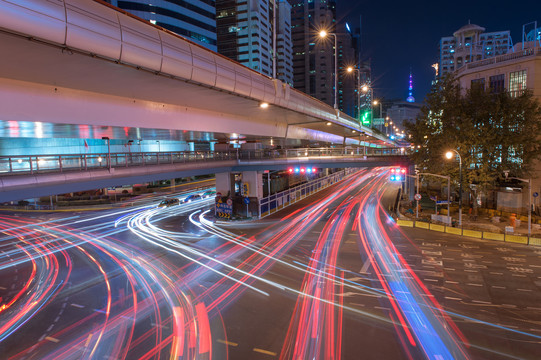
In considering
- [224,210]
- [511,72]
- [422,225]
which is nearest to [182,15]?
[224,210]

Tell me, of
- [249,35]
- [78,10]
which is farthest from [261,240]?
[249,35]

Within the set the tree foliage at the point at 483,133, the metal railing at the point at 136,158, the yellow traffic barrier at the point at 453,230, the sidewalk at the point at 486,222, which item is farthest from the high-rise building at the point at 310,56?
the yellow traffic barrier at the point at 453,230

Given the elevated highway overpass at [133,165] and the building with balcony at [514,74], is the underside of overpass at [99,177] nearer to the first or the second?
the elevated highway overpass at [133,165]

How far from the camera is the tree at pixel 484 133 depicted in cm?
2372

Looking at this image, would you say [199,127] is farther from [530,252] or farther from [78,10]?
[530,252]

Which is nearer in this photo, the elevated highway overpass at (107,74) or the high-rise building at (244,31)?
the elevated highway overpass at (107,74)

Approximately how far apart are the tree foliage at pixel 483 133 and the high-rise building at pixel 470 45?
96.5 ft

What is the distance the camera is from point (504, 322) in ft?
31.1

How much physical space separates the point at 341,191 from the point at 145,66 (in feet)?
126

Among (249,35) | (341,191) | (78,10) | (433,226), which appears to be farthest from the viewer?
(249,35)

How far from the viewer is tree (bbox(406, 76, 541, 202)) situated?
23.7 meters

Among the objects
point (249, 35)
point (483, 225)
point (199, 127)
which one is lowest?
point (483, 225)

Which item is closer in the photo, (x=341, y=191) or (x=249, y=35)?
(x=341, y=191)

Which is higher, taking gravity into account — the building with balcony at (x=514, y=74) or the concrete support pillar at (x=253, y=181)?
the building with balcony at (x=514, y=74)
